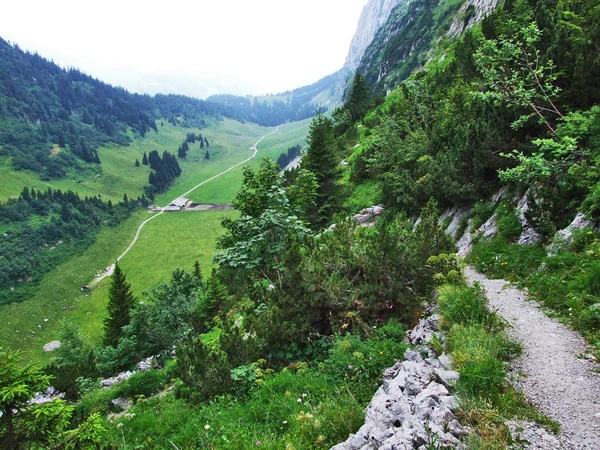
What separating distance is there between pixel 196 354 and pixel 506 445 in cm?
722

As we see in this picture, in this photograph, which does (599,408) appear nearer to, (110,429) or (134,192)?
(110,429)

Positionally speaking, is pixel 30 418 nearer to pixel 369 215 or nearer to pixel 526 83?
pixel 526 83

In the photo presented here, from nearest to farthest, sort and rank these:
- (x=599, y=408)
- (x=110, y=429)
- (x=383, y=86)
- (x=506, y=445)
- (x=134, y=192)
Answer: (x=506, y=445) → (x=599, y=408) → (x=110, y=429) → (x=383, y=86) → (x=134, y=192)

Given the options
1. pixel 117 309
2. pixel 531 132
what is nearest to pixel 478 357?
pixel 531 132

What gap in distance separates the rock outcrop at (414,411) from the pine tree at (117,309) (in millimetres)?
39167

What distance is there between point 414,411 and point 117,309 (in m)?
43.2

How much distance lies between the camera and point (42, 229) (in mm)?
110688

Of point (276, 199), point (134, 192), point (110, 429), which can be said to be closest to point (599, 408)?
point (110, 429)

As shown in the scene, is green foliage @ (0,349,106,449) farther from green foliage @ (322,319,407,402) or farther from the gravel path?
the gravel path

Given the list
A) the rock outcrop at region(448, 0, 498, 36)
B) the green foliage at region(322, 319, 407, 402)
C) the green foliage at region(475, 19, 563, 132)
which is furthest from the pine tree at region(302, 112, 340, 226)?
the rock outcrop at region(448, 0, 498, 36)

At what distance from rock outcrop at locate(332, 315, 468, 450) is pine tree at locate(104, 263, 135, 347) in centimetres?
3917

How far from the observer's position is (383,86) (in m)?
102

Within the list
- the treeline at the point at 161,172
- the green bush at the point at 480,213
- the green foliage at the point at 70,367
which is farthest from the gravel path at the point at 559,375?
the treeline at the point at 161,172

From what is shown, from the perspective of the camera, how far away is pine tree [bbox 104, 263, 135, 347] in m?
37.6
